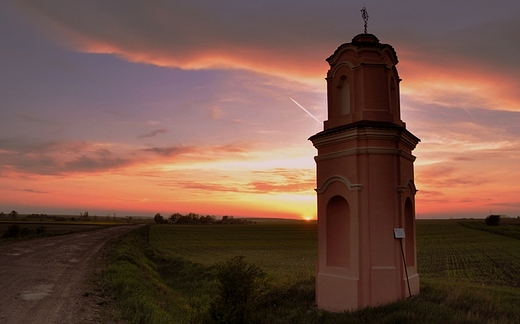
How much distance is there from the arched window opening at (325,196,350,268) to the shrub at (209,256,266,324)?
116 inches

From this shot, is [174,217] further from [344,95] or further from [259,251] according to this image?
[344,95]

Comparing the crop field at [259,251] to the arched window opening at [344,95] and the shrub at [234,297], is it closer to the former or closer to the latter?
the shrub at [234,297]

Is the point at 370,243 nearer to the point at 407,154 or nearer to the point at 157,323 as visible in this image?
the point at 407,154

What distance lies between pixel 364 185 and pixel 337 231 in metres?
2.04

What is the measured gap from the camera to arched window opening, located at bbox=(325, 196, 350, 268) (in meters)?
11.8

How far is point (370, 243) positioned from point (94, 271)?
13601 mm

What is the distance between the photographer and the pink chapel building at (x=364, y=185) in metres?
10.7

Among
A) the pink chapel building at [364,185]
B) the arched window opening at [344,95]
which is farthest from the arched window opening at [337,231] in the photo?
the arched window opening at [344,95]

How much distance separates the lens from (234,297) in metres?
10.1

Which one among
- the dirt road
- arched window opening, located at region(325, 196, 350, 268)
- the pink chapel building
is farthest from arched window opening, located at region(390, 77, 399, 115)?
the dirt road

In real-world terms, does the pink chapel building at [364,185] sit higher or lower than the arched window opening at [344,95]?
lower

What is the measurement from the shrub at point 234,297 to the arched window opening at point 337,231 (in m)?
2.94

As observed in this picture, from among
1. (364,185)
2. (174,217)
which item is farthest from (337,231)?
(174,217)

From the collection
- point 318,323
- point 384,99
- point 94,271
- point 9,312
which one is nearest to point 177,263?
point 94,271
